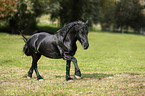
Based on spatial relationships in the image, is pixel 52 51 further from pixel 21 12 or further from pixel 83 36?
pixel 21 12

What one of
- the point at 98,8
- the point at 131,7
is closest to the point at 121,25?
the point at 131,7

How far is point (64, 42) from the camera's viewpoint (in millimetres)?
10078

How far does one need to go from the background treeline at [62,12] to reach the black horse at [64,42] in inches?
297

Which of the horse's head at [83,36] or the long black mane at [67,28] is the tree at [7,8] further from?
the horse's head at [83,36]

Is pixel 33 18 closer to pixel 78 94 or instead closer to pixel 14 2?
pixel 14 2

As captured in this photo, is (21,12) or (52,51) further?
(21,12)

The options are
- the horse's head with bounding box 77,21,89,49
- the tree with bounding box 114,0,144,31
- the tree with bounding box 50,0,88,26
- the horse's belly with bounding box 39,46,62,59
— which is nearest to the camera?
the horse's head with bounding box 77,21,89,49

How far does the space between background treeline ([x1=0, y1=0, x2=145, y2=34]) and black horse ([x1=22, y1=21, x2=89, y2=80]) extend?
7.53 meters

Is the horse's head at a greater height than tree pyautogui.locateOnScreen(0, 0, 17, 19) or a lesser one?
lesser

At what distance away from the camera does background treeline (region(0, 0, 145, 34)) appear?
35375 mm

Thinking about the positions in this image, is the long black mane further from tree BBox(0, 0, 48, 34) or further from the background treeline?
tree BBox(0, 0, 48, 34)

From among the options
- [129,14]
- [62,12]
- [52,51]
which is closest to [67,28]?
[52,51]

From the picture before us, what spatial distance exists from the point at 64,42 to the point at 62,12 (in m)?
35.1

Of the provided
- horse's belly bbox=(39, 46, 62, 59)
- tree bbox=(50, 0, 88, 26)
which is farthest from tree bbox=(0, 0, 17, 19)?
horse's belly bbox=(39, 46, 62, 59)
